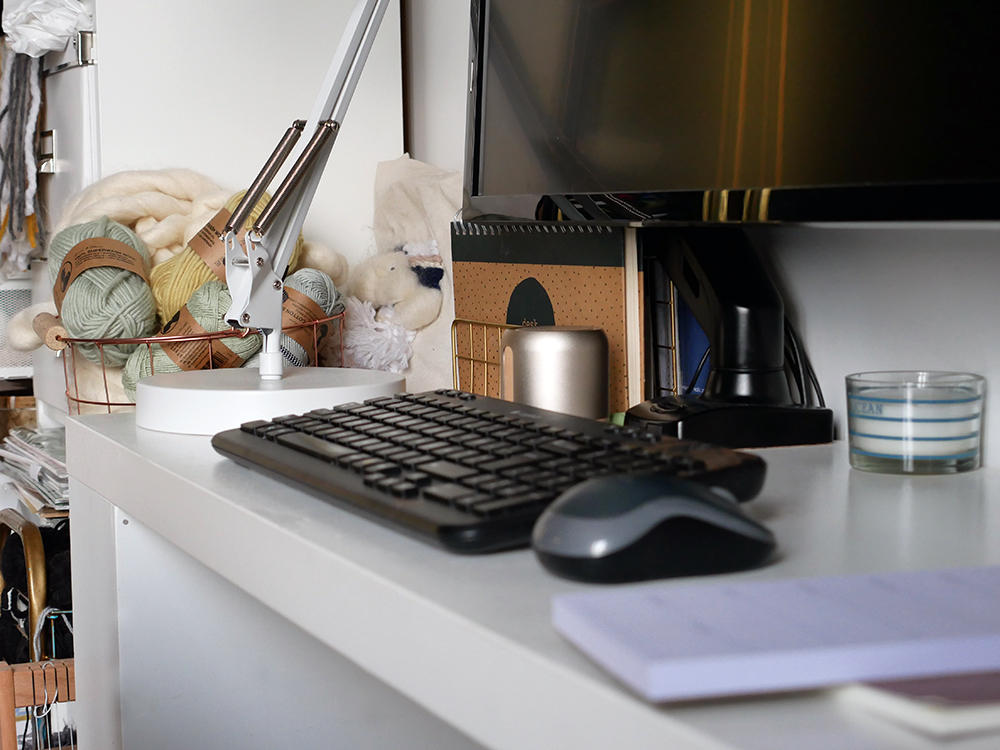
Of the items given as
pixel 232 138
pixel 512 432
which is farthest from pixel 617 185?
pixel 232 138

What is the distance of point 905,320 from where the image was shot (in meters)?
0.70

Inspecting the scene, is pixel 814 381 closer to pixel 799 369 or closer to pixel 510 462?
pixel 799 369

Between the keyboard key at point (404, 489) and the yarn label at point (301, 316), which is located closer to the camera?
the keyboard key at point (404, 489)

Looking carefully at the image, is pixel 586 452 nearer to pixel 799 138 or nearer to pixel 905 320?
pixel 799 138

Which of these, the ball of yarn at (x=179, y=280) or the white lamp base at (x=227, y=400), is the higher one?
the ball of yarn at (x=179, y=280)

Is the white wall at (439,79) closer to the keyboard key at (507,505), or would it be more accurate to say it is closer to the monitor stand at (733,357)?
the monitor stand at (733,357)

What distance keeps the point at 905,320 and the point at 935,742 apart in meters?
0.52

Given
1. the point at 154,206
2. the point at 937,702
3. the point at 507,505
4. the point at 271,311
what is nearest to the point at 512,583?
the point at 507,505

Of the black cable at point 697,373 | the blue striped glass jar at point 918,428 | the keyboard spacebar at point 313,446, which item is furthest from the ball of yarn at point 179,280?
the blue striped glass jar at point 918,428

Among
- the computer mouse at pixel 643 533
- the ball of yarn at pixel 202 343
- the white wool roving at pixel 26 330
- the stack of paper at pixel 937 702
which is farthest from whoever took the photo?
the white wool roving at pixel 26 330

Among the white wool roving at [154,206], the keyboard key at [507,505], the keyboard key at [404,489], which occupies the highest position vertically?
the white wool roving at [154,206]

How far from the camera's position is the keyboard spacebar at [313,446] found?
518mm

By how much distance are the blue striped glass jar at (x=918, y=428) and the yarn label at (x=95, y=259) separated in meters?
0.87

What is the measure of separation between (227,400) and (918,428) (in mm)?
→ 469
